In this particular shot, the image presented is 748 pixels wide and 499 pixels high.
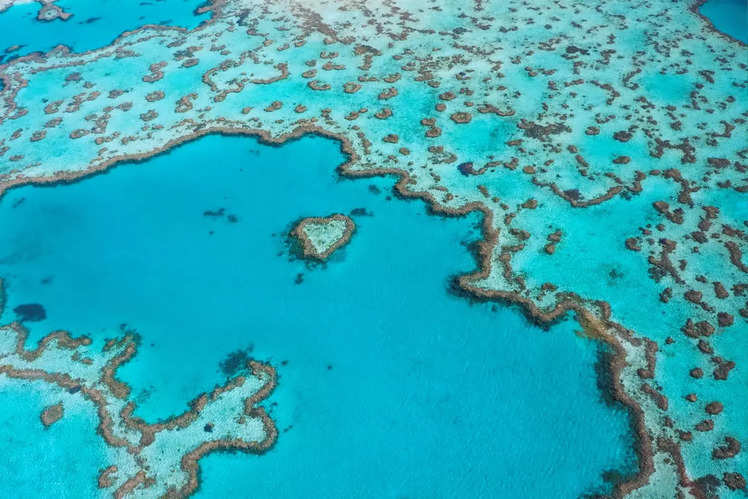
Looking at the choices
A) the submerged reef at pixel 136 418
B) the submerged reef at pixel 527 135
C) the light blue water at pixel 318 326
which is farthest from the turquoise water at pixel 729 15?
the submerged reef at pixel 136 418

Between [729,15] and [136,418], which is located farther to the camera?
[729,15]

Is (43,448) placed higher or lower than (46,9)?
lower

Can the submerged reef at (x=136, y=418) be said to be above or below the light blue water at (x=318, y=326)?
below

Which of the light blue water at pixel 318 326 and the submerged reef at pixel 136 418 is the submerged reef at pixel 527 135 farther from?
the light blue water at pixel 318 326

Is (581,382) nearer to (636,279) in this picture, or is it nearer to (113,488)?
(636,279)

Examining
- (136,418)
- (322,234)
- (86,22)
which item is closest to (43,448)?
(136,418)

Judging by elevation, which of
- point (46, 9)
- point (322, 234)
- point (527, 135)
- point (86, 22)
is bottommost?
point (322, 234)

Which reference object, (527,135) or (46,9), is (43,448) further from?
(46,9)

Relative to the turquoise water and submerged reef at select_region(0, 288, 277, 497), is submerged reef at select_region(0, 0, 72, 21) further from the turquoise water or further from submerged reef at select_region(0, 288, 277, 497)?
the turquoise water
